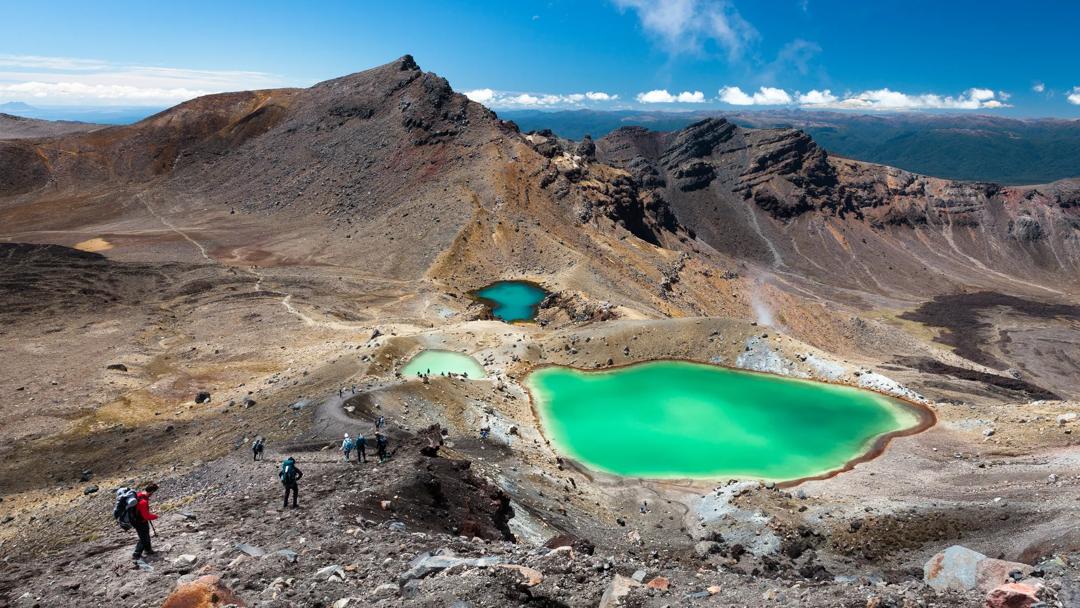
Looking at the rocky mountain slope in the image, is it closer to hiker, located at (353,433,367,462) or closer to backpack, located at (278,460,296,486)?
hiker, located at (353,433,367,462)

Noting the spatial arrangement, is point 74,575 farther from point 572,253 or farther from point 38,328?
point 572,253

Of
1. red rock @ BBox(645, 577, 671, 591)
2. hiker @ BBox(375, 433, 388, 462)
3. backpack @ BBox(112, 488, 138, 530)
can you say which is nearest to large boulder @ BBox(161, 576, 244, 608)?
backpack @ BBox(112, 488, 138, 530)

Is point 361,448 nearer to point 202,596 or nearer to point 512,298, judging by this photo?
point 202,596

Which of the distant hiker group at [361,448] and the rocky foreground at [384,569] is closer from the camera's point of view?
the rocky foreground at [384,569]

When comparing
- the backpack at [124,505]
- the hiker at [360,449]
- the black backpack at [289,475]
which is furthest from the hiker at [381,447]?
the backpack at [124,505]

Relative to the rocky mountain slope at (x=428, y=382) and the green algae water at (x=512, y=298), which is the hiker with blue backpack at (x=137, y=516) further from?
the green algae water at (x=512, y=298)

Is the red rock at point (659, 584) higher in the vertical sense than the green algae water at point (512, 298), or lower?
higher

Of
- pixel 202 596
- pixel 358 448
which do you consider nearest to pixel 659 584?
pixel 202 596

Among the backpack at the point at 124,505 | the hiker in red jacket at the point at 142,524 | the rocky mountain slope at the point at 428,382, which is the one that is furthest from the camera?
the rocky mountain slope at the point at 428,382
